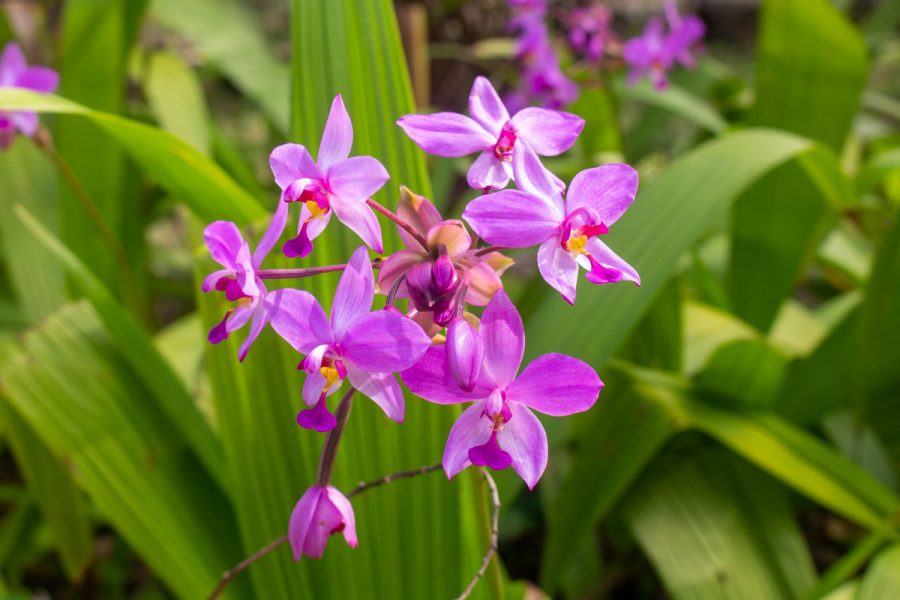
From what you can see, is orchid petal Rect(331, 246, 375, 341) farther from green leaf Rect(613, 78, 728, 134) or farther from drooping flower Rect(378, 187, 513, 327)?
green leaf Rect(613, 78, 728, 134)

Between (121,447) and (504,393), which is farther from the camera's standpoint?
(121,447)

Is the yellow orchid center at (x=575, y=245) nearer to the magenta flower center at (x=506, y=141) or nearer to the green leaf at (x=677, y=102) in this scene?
the magenta flower center at (x=506, y=141)

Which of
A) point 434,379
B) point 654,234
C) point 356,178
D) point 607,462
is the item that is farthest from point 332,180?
point 607,462

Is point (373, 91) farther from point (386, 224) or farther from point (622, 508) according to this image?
point (622, 508)

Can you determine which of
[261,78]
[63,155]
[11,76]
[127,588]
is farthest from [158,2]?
[127,588]

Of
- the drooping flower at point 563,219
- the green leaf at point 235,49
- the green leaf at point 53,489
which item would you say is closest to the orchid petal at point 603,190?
the drooping flower at point 563,219

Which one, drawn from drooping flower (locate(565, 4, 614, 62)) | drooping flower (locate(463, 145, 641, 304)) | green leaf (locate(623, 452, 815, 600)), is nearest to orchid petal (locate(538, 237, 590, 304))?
drooping flower (locate(463, 145, 641, 304))

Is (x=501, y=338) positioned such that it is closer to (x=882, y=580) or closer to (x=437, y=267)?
(x=437, y=267)
